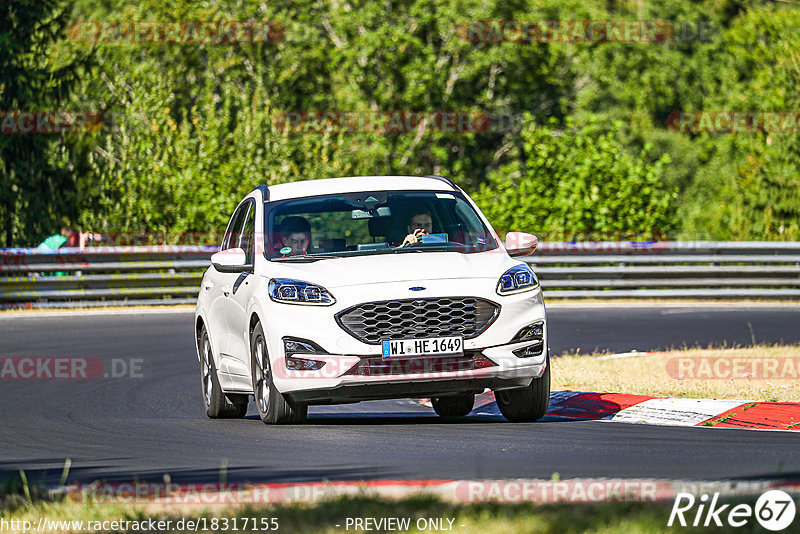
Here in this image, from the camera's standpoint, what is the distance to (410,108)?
167 ft

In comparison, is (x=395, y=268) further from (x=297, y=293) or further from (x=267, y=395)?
(x=267, y=395)

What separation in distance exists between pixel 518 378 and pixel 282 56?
43.0 metres

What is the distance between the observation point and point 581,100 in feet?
171

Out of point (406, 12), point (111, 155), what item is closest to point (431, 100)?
point (406, 12)

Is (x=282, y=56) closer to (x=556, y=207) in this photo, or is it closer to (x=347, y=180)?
(x=556, y=207)

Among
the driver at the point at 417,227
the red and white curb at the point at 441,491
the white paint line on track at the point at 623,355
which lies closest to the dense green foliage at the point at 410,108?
the white paint line on track at the point at 623,355

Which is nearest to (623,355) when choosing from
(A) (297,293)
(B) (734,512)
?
(A) (297,293)

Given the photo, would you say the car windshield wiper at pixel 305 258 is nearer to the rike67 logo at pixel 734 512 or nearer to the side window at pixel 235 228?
the side window at pixel 235 228

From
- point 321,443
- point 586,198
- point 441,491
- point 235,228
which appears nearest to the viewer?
point 441,491

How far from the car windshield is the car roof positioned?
0.07 meters

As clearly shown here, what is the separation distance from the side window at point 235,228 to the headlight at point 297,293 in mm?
1957

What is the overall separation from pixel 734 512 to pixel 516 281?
441cm

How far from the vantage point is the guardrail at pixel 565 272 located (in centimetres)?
2500

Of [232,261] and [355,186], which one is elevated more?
[355,186]
